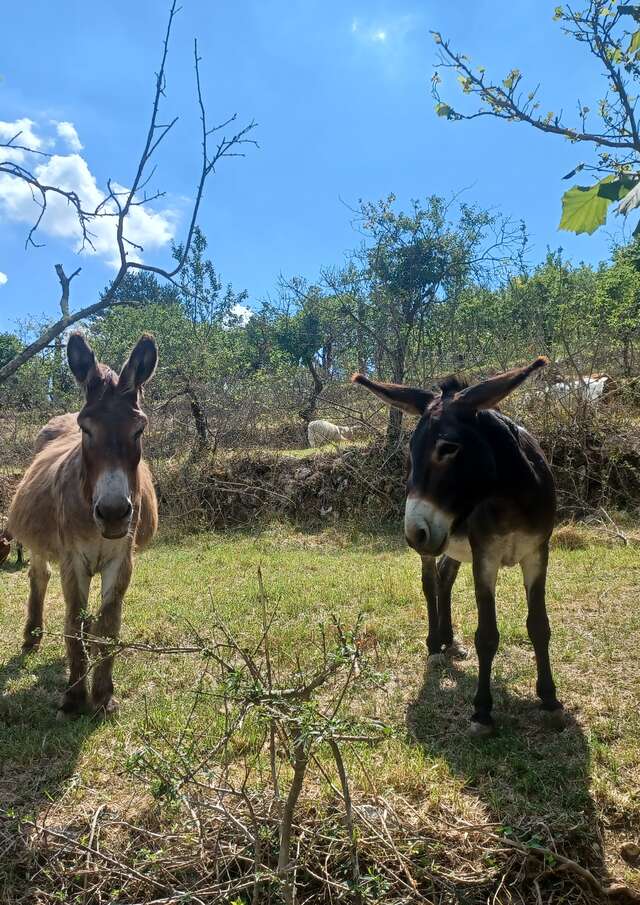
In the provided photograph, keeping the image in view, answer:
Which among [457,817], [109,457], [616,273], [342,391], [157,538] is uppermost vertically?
[616,273]

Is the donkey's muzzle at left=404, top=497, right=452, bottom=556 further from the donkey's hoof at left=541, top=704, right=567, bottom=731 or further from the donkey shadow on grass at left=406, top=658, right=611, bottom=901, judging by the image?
the donkey's hoof at left=541, top=704, right=567, bottom=731

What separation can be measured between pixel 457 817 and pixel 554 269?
32906 mm

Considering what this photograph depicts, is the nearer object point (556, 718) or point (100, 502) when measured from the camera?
point (100, 502)

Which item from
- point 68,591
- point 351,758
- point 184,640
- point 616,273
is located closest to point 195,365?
point 184,640

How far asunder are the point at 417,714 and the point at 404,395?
2046 mm

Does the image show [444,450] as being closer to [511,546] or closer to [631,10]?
[511,546]

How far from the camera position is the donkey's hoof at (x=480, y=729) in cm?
328

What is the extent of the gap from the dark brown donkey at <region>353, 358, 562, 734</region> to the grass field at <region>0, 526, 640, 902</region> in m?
0.35

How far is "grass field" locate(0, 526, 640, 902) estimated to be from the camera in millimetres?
2619

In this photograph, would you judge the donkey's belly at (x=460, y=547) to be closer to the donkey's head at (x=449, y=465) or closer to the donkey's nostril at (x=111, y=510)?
the donkey's head at (x=449, y=465)

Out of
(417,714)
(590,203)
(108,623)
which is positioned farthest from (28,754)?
(590,203)

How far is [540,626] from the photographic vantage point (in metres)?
→ 3.45

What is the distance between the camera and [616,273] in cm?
2505

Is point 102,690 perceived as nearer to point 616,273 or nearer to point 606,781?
point 606,781
